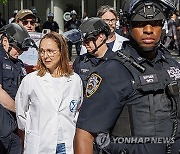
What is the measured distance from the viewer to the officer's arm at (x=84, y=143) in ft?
8.61

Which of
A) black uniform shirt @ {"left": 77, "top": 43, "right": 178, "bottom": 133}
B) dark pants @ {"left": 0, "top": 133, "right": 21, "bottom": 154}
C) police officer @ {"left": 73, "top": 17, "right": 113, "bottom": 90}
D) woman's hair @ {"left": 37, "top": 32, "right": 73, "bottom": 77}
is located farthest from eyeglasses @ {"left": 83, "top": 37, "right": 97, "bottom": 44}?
black uniform shirt @ {"left": 77, "top": 43, "right": 178, "bottom": 133}

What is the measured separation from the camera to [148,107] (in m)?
2.62

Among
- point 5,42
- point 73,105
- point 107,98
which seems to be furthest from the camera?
point 5,42

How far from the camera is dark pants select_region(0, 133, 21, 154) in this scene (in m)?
4.64

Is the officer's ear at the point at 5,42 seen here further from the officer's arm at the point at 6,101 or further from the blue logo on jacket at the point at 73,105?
the blue logo on jacket at the point at 73,105

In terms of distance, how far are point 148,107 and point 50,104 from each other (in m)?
1.69

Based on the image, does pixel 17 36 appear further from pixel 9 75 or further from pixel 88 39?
pixel 88 39

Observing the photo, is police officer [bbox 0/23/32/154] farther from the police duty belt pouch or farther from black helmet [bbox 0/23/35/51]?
the police duty belt pouch

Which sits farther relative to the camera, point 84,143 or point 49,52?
point 49,52

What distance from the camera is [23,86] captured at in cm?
434

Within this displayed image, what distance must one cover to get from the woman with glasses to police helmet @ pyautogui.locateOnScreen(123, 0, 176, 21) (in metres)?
1.63

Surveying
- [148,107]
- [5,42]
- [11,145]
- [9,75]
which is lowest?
[11,145]

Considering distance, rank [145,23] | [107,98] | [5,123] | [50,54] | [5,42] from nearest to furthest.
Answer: [107,98]
[145,23]
[5,123]
[50,54]
[5,42]

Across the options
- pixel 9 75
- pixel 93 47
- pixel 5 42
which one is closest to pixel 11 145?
pixel 9 75
